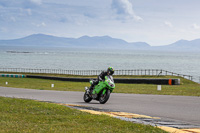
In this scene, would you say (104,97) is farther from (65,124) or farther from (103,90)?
(65,124)

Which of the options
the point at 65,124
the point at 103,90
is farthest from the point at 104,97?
the point at 65,124

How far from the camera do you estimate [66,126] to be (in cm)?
814

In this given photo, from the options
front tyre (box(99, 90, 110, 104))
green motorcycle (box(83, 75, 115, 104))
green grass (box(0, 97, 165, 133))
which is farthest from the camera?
front tyre (box(99, 90, 110, 104))

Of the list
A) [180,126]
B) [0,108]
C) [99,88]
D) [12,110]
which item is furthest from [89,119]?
[99,88]

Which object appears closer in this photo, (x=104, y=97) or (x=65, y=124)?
(x=65, y=124)

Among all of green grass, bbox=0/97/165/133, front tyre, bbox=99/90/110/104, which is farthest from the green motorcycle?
green grass, bbox=0/97/165/133

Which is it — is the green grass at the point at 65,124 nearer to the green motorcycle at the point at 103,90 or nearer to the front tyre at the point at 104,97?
the green motorcycle at the point at 103,90

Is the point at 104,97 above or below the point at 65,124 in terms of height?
above

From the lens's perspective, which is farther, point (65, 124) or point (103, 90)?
point (103, 90)

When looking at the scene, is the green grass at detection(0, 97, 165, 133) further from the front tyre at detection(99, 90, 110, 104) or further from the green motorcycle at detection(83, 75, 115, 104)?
the front tyre at detection(99, 90, 110, 104)

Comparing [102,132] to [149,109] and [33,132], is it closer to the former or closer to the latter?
[33,132]

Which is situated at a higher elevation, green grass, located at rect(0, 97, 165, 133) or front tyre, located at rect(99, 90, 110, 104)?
front tyre, located at rect(99, 90, 110, 104)

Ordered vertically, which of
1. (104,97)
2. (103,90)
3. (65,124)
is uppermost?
(103,90)

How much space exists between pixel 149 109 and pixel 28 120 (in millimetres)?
5303
